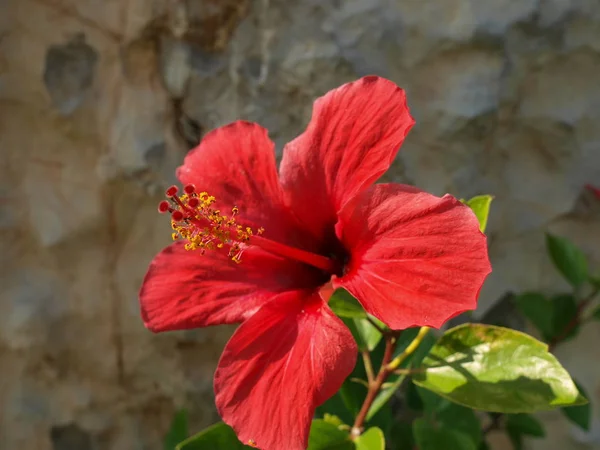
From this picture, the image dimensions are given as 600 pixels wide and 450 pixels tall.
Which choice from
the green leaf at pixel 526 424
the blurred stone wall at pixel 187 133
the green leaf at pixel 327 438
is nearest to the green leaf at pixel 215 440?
the green leaf at pixel 327 438

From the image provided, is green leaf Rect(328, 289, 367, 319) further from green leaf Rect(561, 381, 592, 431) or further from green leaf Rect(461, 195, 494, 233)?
green leaf Rect(561, 381, 592, 431)

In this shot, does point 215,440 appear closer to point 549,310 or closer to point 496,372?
point 496,372

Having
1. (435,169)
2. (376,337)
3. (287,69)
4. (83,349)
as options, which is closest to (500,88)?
(435,169)

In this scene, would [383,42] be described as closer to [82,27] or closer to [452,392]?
[82,27]

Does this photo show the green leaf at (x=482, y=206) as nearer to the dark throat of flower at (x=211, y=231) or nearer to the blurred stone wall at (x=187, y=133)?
the dark throat of flower at (x=211, y=231)

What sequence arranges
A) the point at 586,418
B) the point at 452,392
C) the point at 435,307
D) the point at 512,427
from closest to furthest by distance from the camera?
the point at 435,307 → the point at 452,392 → the point at 586,418 → the point at 512,427

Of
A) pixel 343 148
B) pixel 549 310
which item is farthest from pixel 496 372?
pixel 549 310
